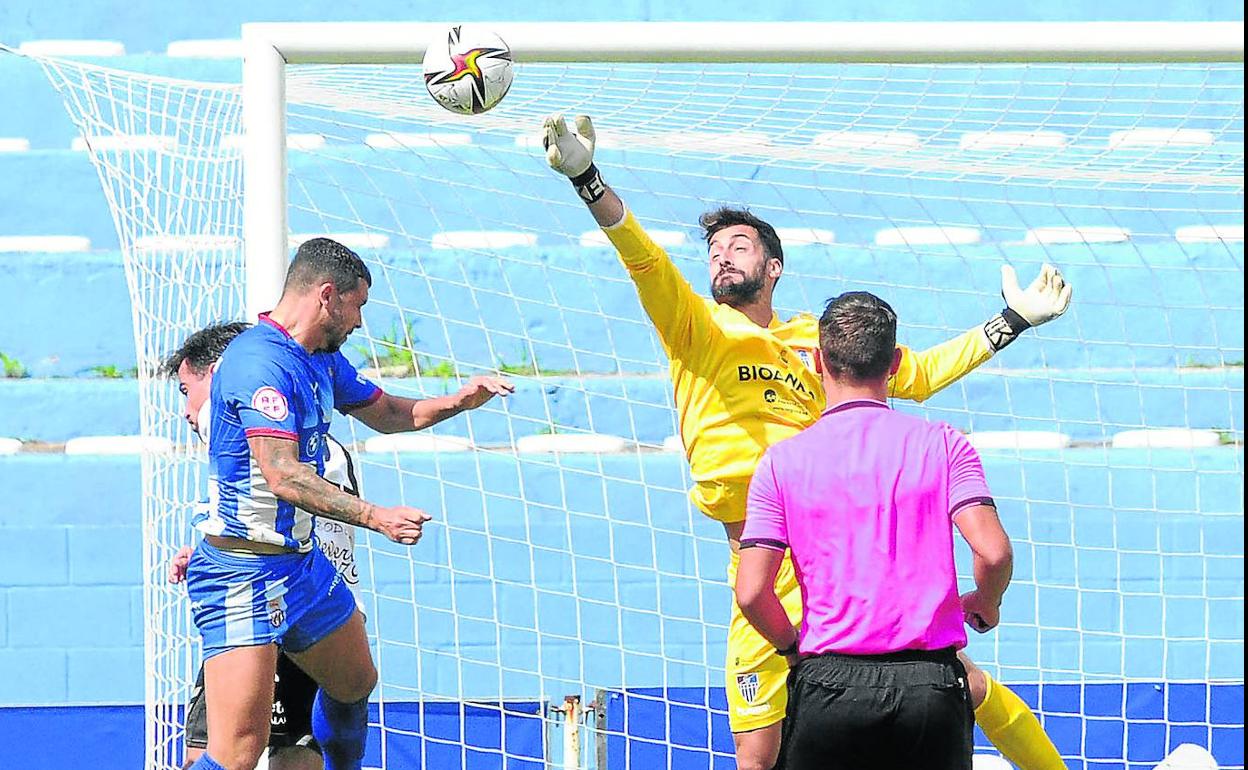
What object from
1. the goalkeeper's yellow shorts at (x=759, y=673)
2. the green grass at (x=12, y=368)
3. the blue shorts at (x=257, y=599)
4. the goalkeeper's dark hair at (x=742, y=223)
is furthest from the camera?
the green grass at (x=12, y=368)

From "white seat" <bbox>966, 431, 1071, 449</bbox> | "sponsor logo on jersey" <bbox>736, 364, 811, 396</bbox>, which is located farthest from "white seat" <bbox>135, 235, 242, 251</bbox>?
"white seat" <bbox>966, 431, 1071, 449</bbox>

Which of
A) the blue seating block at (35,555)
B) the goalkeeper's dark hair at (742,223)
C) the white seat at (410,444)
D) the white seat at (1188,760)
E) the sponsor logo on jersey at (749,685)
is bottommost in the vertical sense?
the white seat at (1188,760)

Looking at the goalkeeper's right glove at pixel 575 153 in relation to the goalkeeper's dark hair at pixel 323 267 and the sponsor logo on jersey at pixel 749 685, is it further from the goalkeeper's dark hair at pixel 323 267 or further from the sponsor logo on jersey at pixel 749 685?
the sponsor logo on jersey at pixel 749 685

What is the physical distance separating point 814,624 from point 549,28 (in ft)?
6.88

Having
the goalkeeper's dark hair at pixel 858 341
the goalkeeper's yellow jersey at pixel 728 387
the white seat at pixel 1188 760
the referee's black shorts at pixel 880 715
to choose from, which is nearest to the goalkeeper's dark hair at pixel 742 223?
the goalkeeper's yellow jersey at pixel 728 387

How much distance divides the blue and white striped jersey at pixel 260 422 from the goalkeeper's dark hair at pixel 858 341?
4.39ft

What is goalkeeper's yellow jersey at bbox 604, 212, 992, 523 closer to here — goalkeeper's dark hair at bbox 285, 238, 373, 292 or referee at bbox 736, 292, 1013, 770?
goalkeeper's dark hair at bbox 285, 238, 373, 292

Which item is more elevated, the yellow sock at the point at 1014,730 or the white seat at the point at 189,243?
the white seat at the point at 189,243

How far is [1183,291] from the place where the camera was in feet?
25.1

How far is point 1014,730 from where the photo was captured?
439 cm

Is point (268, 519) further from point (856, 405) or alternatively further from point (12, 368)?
point (12, 368)

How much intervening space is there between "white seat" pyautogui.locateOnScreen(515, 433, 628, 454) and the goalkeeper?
7.70ft

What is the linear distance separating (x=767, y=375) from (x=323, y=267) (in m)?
1.21

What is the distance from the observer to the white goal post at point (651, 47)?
4500 mm
